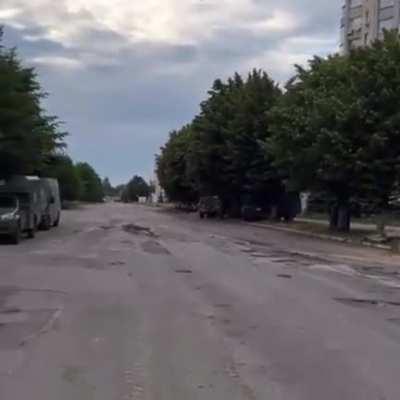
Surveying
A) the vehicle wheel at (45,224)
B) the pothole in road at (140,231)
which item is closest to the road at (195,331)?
the pothole in road at (140,231)

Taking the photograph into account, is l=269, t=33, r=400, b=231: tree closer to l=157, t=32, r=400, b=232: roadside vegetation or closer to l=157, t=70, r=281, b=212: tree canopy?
l=157, t=32, r=400, b=232: roadside vegetation

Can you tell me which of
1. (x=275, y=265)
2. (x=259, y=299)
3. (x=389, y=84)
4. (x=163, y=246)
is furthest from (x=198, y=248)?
(x=259, y=299)

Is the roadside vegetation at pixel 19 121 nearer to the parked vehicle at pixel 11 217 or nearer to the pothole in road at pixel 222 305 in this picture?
the parked vehicle at pixel 11 217

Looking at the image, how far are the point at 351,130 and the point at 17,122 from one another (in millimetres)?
14878

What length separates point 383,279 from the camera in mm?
22344

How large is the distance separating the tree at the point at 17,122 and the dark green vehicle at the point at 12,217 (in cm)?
390

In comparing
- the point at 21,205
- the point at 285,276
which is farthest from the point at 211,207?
the point at 285,276

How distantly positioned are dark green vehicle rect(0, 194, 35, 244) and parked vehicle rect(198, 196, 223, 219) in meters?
42.4

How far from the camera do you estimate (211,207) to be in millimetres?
80688

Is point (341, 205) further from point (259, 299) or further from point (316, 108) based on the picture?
point (259, 299)

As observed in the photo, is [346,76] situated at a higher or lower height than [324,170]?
higher

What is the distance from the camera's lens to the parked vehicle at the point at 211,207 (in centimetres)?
8038

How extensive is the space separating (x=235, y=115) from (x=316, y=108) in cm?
2619

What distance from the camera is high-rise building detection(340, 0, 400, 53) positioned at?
99.6 meters
